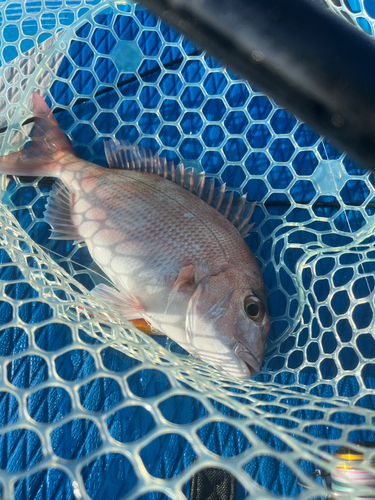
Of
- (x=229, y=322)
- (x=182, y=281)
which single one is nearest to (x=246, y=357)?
(x=229, y=322)

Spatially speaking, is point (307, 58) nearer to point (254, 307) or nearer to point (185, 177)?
point (254, 307)

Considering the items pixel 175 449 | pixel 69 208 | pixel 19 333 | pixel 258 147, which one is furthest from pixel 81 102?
pixel 175 449

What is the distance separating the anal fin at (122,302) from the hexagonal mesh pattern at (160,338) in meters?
0.07

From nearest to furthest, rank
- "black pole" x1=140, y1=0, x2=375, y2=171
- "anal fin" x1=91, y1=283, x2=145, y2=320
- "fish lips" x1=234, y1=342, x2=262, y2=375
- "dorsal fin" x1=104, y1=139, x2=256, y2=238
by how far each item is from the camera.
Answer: "black pole" x1=140, y1=0, x2=375, y2=171 → "fish lips" x1=234, y1=342, x2=262, y2=375 → "anal fin" x1=91, y1=283, x2=145, y2=320 → "dorsal fin" x1=104, y1=139, x2=256, y2=238

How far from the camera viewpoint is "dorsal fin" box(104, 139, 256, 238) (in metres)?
1.30

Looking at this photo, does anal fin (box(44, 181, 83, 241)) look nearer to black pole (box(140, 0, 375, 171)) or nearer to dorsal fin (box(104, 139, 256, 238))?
dorsal fin (box(104, 139, 256, 238))

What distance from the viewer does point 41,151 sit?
1.36 meters

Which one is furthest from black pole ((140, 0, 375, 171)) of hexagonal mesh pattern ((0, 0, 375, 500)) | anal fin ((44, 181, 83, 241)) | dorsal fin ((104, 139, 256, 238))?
anal fin ((44, 181, 83, 241))

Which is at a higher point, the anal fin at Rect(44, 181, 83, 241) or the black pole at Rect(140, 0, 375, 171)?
the black pole at Rect(140, 0, 375, 171)

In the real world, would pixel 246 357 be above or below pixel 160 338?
above

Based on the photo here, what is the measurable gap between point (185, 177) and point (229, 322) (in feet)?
2.04

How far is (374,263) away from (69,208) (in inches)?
47.0

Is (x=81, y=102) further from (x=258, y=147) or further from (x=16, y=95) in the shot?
(x=258, y=147)

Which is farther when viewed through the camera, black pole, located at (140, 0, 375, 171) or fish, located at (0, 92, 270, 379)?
fish, located at (0, 92, 270, 379)
